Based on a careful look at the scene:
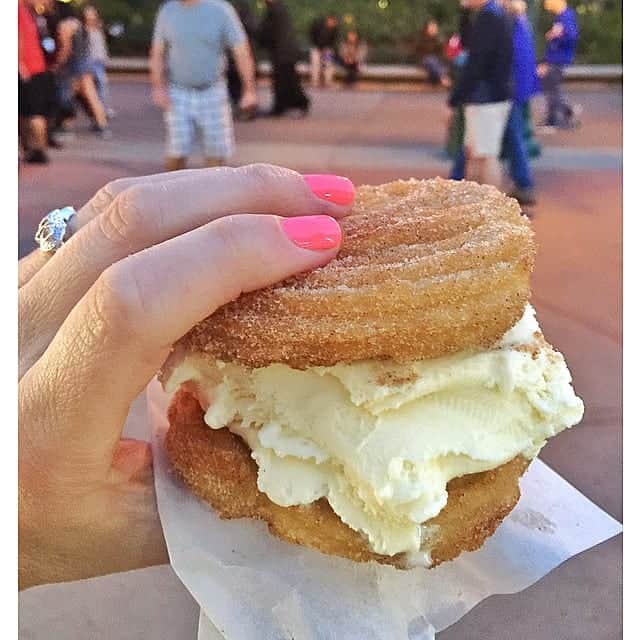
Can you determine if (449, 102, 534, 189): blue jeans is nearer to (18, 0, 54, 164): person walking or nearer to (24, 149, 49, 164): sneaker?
(18, 0, 54, 164): person walking

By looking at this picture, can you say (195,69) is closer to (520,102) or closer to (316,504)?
(520,102)

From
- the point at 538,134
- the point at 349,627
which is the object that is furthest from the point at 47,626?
the point at 538,134

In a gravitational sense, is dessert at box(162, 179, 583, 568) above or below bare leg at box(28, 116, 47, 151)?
below

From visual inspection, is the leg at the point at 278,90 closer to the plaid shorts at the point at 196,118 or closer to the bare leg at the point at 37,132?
the bare leg at the point at 37,132

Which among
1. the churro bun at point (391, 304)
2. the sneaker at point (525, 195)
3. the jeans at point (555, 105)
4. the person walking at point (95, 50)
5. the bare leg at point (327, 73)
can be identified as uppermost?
the bare leg at point (327, 73)

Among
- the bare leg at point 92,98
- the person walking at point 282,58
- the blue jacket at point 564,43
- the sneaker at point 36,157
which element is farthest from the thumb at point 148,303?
the person walking at point 282,58

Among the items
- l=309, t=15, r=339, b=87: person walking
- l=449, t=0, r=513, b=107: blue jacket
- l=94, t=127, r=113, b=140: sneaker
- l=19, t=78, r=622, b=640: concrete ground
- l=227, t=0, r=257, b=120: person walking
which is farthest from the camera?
l=309, t=15, r=339, b=87: person walking

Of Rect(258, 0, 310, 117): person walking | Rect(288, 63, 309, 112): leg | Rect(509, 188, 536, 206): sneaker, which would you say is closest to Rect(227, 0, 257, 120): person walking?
Rect(258, 0, 310, 117): person walking
